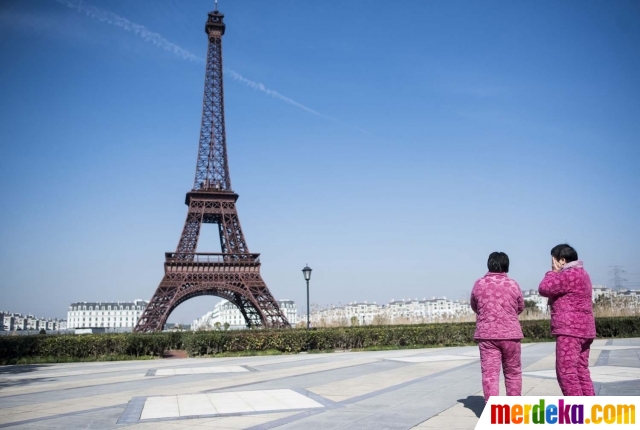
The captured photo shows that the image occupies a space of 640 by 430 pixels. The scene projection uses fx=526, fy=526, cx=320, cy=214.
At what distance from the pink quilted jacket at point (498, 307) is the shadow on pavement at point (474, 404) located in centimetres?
109

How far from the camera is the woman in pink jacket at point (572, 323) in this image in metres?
4.63

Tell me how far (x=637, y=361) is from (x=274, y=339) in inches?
392

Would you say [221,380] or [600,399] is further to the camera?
[221,380]

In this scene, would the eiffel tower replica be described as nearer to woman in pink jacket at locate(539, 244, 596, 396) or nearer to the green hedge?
the green hedge

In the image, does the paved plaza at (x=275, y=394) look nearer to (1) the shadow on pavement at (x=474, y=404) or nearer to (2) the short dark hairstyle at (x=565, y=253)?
(1) the shadow on pavement at (x=474, y=404)

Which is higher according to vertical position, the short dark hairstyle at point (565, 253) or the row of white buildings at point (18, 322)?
the short dark hairstyle at point (565, 253)

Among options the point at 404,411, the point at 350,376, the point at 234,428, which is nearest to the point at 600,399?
the point at 404,411

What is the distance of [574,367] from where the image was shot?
464cm

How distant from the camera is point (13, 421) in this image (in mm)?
5715

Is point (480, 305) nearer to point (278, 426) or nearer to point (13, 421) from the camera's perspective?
point (278, 426)

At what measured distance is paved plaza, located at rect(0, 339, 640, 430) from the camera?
5.44 metres

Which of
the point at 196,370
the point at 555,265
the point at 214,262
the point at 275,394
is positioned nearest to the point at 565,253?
the point at 555,265

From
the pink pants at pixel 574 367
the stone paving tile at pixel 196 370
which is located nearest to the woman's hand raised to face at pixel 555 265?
the pink pants at pixel 574 367

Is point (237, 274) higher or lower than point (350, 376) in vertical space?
higher
